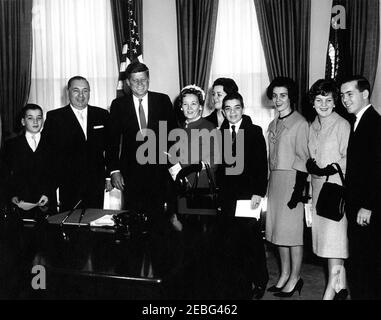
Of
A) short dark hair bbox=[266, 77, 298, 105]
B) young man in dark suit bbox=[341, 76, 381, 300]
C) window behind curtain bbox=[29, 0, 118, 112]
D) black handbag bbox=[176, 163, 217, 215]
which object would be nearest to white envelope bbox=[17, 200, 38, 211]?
black handbag bbox=[176, 163, 217, 215]

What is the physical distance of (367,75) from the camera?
4.93m

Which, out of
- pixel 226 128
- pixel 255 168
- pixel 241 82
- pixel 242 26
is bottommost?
pixel 255 168

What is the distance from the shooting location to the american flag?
5170mm

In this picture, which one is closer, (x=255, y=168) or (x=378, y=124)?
(x=378, y=124)

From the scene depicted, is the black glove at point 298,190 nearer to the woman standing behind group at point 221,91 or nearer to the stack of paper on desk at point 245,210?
the stack of paper on desk at point 245,210

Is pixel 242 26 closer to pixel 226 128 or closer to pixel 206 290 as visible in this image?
pixel 226 128

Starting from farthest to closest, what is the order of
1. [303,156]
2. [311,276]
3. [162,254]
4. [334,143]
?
[311,276] < [303,156] < [334,143] < [162,254]

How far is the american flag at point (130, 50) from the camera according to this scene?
5.17m

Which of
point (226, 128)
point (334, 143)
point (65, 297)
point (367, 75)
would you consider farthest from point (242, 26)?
point (65, 297)

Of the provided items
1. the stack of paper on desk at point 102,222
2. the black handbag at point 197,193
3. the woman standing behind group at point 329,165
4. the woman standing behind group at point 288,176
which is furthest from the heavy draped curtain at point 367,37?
the stack of paper on desk at point 102,222

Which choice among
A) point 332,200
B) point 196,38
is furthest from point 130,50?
point 332,200

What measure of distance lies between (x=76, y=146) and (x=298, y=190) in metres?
1.96

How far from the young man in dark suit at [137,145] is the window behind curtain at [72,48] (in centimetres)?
208

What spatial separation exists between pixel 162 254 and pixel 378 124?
1.54 meters
